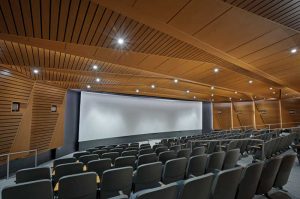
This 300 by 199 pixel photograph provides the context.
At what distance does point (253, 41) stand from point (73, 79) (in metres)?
7.91

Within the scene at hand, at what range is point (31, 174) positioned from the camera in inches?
148

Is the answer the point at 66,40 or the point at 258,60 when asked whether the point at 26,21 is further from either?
the point at 258,60

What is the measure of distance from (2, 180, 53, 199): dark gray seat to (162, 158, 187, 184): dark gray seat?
2174 millimetres

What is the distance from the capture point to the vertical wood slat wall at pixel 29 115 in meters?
7.20

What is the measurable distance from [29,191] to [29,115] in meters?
7.20

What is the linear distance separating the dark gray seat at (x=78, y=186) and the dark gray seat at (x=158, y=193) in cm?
124

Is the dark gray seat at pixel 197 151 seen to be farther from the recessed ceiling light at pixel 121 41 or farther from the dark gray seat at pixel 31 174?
the dark gray seat at pixel 31 174

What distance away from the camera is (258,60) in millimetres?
7566

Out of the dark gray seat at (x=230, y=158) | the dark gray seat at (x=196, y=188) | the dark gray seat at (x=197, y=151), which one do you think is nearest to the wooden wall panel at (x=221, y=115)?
the dark gray seat at (x=197, y=151)

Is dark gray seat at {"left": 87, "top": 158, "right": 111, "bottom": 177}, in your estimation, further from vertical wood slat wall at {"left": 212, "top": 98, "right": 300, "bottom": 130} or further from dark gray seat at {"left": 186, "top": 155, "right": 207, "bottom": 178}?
vertical wood slat wall at {"left": 212, "top": 98, "right": 300, "bottom": 130}

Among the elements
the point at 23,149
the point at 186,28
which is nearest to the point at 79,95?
the point at 23,149

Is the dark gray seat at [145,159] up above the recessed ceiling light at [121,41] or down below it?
below

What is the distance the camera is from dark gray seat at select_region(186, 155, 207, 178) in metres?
4.48

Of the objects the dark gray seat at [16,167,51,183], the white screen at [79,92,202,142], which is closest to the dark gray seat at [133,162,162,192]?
the dark gray seat at [16,167,51,183]
